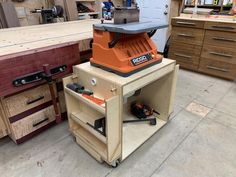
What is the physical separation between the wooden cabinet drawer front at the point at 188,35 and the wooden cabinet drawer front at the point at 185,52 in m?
0.07

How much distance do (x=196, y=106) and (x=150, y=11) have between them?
2.63 m

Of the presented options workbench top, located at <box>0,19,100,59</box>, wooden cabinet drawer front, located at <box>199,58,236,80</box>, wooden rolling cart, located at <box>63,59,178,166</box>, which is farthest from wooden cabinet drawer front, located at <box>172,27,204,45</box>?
workbench top, located at <box>0,19,100,59</box>

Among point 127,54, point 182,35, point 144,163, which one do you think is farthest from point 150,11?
point 144,163

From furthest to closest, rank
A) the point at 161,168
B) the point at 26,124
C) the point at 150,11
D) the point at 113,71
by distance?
the point at 150,11, the point at 26,124, the point at 161,168, the point at 113,71

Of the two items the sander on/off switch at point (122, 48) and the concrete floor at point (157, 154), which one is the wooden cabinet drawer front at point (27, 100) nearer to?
the concrete floor at point (157, 154)

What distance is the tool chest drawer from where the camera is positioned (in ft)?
9.46

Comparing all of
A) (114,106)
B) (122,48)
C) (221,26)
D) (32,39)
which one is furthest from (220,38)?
(32,39)

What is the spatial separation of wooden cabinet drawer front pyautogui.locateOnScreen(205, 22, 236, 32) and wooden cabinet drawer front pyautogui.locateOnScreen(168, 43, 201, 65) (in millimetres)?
331

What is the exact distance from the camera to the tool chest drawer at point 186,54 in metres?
2.88

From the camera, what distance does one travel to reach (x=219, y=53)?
2.65 meters


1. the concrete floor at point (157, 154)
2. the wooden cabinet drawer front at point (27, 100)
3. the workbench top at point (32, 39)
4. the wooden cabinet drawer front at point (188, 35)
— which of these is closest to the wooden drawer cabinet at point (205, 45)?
the wooden cabinet drawer front at point (188, 35)

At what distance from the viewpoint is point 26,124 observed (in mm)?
1524

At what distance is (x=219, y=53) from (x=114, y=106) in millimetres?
2226

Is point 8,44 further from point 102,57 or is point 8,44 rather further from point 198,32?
point 198,32
